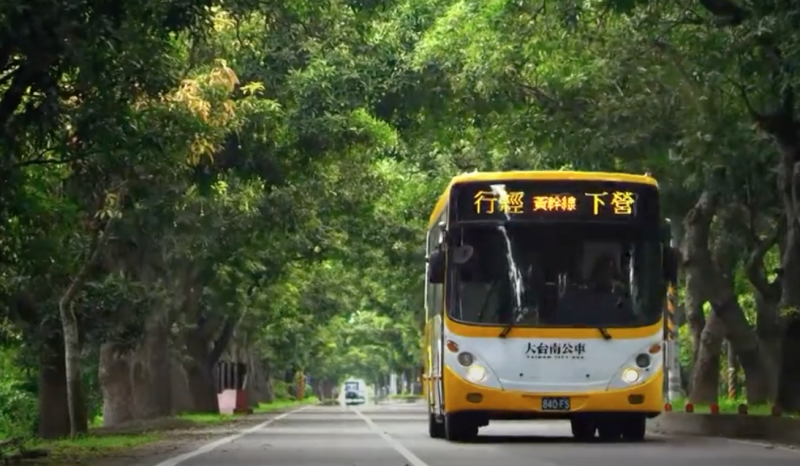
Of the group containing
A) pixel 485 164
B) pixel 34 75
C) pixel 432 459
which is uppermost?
pixel 485 164

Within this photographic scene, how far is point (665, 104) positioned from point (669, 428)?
6765mm

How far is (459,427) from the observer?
21438 mm

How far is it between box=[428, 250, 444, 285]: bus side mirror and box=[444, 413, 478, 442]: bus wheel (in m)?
1.89

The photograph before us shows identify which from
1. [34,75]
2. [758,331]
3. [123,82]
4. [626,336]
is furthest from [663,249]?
[758,331]

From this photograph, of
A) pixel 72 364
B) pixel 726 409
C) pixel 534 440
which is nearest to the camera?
pixel 534 440

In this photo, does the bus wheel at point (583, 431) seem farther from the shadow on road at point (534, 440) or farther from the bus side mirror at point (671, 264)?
the bus side mirror at point (671, 264)

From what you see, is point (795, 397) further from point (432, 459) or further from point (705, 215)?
point (432, 459)

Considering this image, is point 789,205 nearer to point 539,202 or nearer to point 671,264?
point 671,264

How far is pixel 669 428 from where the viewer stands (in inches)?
1115

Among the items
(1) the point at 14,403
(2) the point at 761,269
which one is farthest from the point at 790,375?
(1) the point at 14,403

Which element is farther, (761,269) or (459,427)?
(761,269)

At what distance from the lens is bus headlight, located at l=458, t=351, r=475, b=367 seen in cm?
2006

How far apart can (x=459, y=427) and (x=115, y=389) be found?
46.3 feet

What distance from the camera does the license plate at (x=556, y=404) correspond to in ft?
65.6
